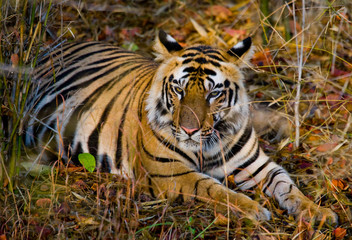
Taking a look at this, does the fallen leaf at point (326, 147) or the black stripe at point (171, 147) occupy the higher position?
the black stripe at point (171, 147)

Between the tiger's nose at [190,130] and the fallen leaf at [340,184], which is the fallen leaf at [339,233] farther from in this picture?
the tiger's nose at [190,130]

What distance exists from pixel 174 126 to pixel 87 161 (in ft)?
2.62

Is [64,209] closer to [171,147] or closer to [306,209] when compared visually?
[171,147]

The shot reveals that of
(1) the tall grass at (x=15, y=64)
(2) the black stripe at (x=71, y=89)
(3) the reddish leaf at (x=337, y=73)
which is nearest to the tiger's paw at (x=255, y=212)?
Answer: (1) the tall grass at (x=15, y=64)

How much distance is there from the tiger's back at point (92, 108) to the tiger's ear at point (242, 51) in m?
0.79

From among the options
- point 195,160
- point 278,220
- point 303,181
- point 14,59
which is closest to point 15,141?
point 14,59

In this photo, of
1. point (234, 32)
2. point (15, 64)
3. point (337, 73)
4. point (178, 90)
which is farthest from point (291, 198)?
point (234, 32)

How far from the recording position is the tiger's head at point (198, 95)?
11.2ft

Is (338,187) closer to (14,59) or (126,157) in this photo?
(126,157)

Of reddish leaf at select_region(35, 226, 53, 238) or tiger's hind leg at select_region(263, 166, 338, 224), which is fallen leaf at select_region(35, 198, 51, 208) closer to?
reddish leaf at select_region(35, 226, 53, 238)

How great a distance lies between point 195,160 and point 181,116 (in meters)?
0.48

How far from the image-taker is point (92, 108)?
416cm

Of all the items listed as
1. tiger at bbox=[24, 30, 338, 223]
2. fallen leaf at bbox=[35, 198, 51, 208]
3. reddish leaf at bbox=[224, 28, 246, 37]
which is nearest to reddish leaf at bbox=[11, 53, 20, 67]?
tiger at bbox=[24, 30, 338, 223]

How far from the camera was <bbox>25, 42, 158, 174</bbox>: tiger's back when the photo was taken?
402 cm
